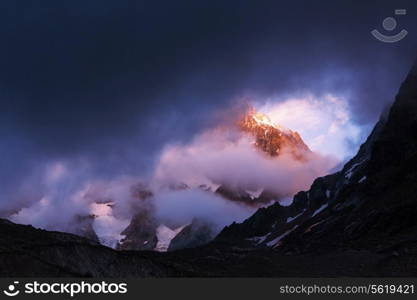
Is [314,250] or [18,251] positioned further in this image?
[314,250]

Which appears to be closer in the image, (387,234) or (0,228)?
(0,228)

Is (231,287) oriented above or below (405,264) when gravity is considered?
below

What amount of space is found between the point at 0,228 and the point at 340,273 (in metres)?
59.4

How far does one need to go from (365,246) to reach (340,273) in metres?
47.3

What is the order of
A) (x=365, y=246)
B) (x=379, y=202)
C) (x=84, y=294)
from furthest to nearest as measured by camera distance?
(x=379, y=202) → (x=365, y=246) → (x=84, y=294)

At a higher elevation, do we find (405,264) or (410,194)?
(410,194)

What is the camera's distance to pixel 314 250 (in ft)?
576

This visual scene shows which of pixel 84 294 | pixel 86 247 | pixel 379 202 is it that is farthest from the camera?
pixel 379 202

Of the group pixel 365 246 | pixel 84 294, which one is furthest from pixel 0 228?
pixel 365 246

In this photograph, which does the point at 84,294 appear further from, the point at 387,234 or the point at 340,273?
the point at 387,234

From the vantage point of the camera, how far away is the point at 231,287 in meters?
44.9

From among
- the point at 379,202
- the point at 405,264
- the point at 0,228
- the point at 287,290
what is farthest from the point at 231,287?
the point at 379,202

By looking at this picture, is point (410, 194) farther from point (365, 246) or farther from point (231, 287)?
point (231, 287)

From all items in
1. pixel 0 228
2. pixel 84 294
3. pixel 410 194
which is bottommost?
pixel 84 294
